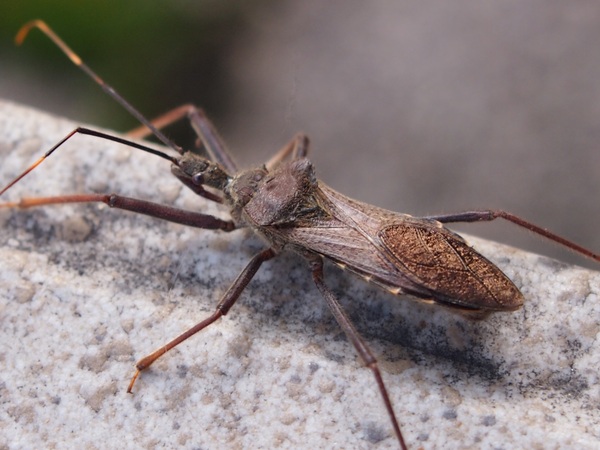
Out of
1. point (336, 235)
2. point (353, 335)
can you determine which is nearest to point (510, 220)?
point (336, 235)

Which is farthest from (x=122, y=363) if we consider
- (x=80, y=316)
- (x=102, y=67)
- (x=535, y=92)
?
(x=535, y=92)

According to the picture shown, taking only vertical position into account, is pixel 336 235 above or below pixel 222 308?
above

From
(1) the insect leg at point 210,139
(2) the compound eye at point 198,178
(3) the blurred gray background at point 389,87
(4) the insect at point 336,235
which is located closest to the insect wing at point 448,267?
(4) the insect at point 336,235

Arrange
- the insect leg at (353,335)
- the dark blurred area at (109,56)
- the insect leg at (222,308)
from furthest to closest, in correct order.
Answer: the dark blurred area at (109,56) → the insect leg at (222,308) → the insect leg at (353,335)

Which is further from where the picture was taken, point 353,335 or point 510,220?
point 510,220

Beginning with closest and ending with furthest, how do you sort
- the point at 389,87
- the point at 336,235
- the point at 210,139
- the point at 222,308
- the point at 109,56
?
the point at 222,308
the point at 336,235
the point at 210,139
the point at 109,56
the point at 389,87

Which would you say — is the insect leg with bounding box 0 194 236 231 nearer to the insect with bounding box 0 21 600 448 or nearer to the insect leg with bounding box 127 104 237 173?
the insect with bounding box 0 21 600 448

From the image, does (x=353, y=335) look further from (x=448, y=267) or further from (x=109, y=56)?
(x=109, y=56)

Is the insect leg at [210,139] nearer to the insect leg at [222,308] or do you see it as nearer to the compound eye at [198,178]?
the compound eye at [198,178]
